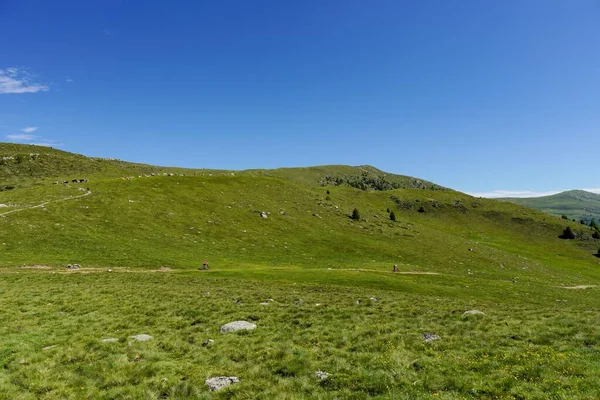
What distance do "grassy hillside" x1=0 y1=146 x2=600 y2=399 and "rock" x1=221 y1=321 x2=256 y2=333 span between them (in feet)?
2.87

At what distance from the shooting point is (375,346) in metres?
18.3

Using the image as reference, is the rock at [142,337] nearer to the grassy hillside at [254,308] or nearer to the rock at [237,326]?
the grassy hillside at [254,308]

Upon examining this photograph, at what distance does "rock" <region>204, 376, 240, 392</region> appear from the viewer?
14438mm

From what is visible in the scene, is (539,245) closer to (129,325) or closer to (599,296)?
(599,296)

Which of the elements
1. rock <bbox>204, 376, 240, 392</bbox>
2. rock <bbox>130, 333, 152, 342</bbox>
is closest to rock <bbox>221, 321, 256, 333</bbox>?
rock <bbox>130, 333, 152, 342</bbox>

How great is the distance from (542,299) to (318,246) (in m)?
40.0

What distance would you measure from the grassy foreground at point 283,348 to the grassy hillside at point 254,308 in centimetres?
10

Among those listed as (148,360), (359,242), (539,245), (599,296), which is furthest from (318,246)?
(539,245)

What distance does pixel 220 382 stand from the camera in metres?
14.8

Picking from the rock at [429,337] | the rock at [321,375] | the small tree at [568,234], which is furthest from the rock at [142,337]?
the small tree at [568,234]

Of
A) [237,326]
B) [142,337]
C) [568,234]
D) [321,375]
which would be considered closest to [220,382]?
[321,375]

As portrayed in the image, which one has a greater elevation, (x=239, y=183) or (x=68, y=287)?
(x=239, y=183)

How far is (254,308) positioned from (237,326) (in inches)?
198

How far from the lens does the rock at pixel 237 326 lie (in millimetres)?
21966
